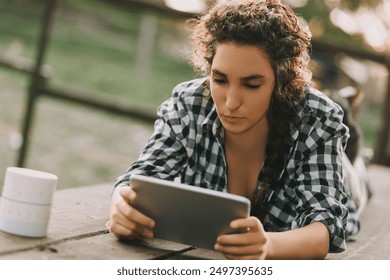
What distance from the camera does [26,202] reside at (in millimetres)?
1341

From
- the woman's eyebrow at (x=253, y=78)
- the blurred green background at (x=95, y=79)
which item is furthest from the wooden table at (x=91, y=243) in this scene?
the blurred green background at (x=95, y=79)

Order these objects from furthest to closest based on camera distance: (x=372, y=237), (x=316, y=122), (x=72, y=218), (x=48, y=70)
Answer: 1. (x=48, y=70)
2. (x=372, y=237)
3. (x=316, y=122)
4. (x=72, y=218)

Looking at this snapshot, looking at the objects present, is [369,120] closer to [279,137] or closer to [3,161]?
[3,161]

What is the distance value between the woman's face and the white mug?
48 cm

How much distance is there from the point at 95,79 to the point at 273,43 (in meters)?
7.07

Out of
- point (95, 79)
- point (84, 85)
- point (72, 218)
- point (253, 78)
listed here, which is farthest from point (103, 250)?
point (95, 79)

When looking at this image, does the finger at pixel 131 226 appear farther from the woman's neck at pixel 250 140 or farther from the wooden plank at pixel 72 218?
the woman's neck at pixel 250 140

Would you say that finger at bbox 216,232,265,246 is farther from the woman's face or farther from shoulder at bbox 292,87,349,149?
shoulder at bbox 292,87,349,149

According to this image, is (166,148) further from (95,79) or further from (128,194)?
(95,79)

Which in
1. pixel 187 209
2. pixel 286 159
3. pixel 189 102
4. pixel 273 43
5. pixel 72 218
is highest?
pixel 273 43

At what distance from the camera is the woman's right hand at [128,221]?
4.67ft

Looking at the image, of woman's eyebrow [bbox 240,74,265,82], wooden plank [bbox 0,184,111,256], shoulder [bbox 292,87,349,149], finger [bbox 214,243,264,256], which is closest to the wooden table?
wooden plank [bbox 0,184,111,256]
